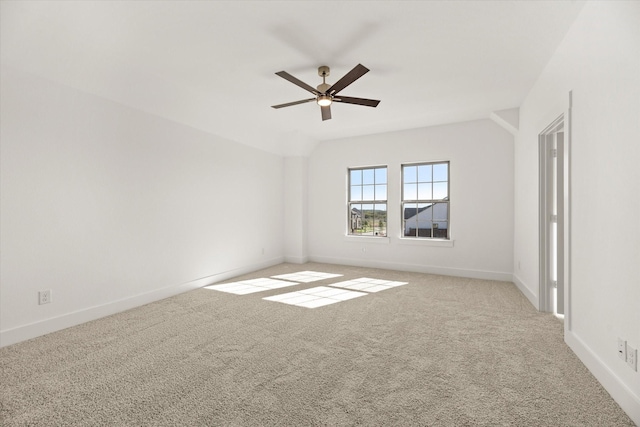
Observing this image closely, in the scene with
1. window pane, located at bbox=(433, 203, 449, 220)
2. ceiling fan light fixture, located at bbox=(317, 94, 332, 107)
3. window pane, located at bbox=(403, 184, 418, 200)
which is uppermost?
ceiling fan light fixture, located at bbox=(317, 94, 332, 107)

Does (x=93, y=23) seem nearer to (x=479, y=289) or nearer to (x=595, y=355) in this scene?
(x=595, y=355)

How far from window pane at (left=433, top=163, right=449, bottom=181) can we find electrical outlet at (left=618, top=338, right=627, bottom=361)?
376 cm

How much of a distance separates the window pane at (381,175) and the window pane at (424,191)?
0.70m

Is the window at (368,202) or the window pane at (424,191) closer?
the window pane at (424,191)

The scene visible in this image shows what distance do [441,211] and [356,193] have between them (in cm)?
169

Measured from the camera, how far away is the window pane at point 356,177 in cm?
605

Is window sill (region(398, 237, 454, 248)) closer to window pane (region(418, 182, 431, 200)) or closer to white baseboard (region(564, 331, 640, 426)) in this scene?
window pane (region(418, 182, 431, 200))

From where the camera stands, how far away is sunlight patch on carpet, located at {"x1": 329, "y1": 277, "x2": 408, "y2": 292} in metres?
4.29

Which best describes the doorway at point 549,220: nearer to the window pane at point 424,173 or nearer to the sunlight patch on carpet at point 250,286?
the window pane at point 424,173

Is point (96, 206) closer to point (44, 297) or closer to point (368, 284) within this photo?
point (44, 297)

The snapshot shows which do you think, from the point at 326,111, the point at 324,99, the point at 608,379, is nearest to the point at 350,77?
the point at 324,99

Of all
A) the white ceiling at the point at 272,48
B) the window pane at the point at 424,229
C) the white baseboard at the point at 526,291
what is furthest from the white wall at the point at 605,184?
the window pane at the point at 424,229

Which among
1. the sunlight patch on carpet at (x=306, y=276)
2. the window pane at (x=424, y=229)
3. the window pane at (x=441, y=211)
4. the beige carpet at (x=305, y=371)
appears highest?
the window pane at (x=441, y=211)

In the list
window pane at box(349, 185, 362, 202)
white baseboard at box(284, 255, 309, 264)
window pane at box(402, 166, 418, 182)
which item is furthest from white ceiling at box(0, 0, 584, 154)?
white baseboard at box(284, 255, 309, 264)
